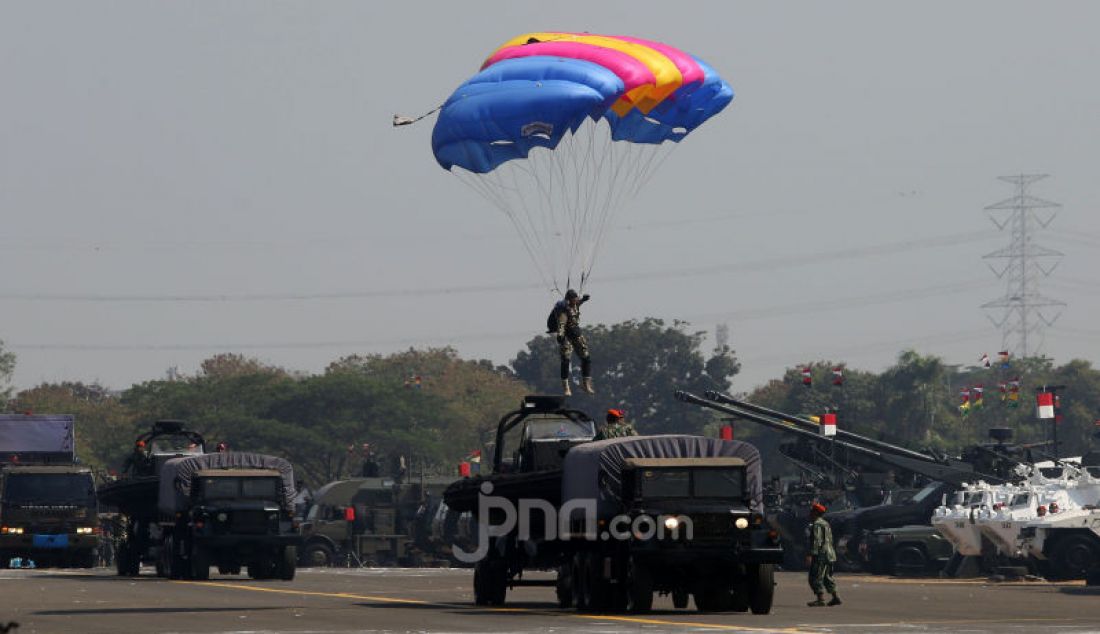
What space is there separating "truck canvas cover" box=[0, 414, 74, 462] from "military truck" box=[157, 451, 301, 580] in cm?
1335

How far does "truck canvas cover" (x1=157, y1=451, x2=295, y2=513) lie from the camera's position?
39.9 metres

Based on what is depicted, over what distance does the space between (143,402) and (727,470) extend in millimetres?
95421

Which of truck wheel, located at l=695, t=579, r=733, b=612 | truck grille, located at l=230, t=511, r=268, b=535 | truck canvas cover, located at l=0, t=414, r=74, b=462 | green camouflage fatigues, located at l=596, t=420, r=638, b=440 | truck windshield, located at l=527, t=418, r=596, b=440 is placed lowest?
truck wheel, located at l=695, t=579, r=733, b=612

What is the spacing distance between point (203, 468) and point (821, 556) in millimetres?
15497

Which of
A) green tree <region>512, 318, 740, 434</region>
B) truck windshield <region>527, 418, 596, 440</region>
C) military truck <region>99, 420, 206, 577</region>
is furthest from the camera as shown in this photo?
green tree <region>512, 318, 740, 434</region>

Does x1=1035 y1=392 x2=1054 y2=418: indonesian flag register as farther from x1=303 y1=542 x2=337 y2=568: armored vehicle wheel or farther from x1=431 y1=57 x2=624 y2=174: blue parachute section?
x1=431 y1=57 x2=624 y2=174: blue parachute section

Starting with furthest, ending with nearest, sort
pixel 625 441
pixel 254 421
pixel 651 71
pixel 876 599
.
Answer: pixel 254 421
pixel 651 71
pixel 876 599
pixel 625 441

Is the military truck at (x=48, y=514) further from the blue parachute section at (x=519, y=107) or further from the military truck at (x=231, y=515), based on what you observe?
the blue parachute section at (x=519, y=107)

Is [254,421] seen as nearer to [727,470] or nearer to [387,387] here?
[387,387]

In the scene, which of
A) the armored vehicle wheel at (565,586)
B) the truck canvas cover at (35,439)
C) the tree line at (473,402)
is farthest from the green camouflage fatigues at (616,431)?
the tree line at (473,402)

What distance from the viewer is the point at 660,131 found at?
123ft

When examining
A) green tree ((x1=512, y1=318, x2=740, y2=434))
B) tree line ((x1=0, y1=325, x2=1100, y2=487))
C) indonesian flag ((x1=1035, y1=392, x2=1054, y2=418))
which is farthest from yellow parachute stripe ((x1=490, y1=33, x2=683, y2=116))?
green tree ((x1=512, y1=318, x2=740, y2=434))

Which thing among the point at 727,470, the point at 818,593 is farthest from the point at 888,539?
the point at 727,470

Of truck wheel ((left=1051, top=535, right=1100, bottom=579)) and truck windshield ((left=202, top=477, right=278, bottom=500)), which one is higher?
truck windshield ((left=202, top=477, right=278, bottom=500))
